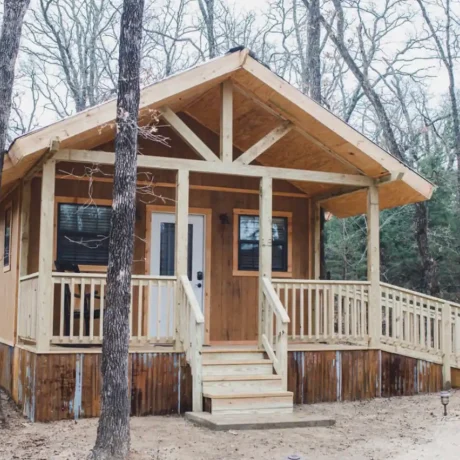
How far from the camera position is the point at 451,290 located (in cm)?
1809

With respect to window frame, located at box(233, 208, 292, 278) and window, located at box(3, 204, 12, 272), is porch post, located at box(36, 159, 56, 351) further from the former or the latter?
window frame, located at box(233, 208, 292, 278)

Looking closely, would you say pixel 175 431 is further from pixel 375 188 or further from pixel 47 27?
pixel 47 27

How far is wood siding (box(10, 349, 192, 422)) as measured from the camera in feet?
24.7

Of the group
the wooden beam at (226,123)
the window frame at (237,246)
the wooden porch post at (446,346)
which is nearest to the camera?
the wooden beam at (226,123)

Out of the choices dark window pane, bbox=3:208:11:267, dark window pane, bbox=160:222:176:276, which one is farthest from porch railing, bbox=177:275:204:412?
dark window pane, bbox=3:208:11:267

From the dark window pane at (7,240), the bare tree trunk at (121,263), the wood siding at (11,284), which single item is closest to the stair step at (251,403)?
the bare tree trunk at (121,263)

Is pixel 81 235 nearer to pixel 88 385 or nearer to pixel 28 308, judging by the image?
pixel 28 308

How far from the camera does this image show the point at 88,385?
771 cm

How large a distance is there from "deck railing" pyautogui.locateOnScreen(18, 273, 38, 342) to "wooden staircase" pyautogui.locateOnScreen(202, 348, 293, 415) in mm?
2096

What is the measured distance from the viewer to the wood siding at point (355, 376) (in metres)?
8.78

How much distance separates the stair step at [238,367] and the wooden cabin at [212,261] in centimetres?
2

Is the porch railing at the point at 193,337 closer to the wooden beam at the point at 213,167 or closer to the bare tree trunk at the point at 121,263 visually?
the wooden beam at the point at 213,167

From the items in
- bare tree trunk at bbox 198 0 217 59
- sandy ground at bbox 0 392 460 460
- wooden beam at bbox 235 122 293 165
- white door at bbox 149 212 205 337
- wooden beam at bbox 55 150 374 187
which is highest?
bare tree trunk at bbox 198 0 217 59

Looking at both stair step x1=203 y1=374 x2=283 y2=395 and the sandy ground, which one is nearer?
the sandy ground
